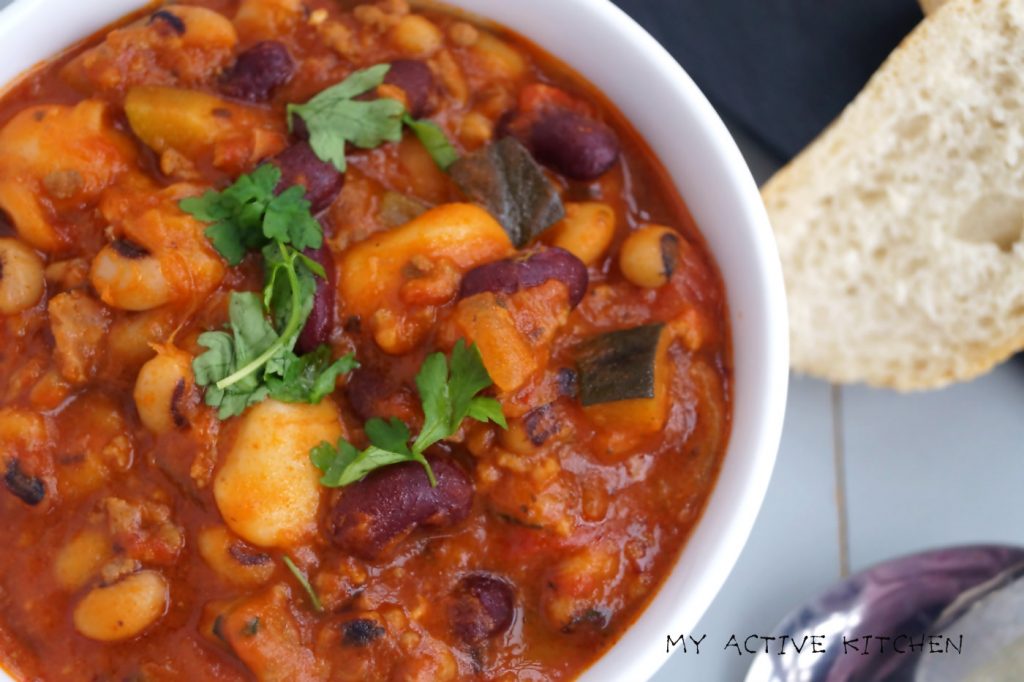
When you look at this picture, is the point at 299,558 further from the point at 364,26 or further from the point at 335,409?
the point at 364,26

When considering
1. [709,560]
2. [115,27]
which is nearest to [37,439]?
[115,27]

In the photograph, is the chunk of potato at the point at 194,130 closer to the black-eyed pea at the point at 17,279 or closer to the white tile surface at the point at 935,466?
the black-eyed pea at the point at 17,279

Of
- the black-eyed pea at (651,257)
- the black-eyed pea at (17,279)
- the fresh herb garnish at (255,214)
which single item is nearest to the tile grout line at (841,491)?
the black-eyed pea at (651,257)

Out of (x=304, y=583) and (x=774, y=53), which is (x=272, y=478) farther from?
(x=774, y=53)

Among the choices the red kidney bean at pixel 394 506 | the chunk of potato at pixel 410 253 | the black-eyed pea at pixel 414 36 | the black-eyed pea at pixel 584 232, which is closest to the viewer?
the red kidney bean at pixel 394 506

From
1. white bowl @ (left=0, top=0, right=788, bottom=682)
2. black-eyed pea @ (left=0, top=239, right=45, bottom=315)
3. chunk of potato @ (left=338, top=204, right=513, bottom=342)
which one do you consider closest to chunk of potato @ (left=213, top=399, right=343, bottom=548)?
chunk of potato @ (left=338, top=204, right=513, bottom=342)

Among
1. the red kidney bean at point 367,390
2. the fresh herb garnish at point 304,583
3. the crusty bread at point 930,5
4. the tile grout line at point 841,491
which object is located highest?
the red kidney bean at point 367,390

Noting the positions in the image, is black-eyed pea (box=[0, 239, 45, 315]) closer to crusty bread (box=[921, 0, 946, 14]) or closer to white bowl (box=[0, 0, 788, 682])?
white bowl (box=[0, 0, 788, 682])
